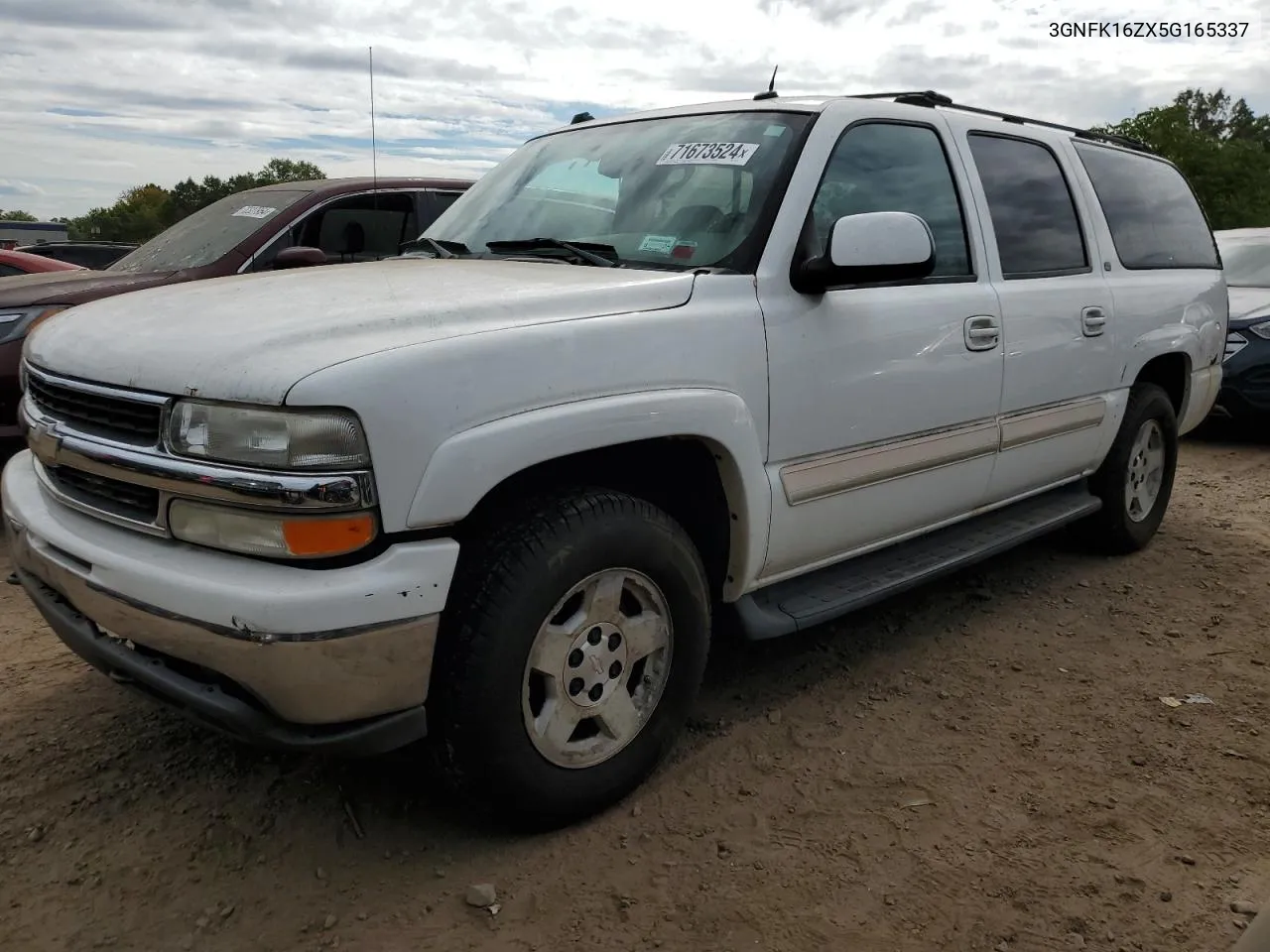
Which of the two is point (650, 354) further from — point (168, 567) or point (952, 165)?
point (952, 165)

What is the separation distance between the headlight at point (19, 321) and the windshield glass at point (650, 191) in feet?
8.70

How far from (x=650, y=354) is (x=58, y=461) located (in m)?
1.46

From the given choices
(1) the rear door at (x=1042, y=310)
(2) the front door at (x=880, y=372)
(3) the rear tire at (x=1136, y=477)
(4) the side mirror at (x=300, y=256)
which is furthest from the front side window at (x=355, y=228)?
(3) the rear tire at (x=1136, y=477)

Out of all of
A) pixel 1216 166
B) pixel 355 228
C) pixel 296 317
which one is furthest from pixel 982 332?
pixel 1216 166

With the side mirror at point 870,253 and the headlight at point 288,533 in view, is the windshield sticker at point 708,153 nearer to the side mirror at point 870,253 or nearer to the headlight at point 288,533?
the side mirror at point 870,253

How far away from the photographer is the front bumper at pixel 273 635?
6.64 feet

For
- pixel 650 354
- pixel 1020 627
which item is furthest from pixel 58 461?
pixel 1020 627

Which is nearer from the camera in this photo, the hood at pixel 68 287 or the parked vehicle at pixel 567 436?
the parked vehicle at pixel 567 436

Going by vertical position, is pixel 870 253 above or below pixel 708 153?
below

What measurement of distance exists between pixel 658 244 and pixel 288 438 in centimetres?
134

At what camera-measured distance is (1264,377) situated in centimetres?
766

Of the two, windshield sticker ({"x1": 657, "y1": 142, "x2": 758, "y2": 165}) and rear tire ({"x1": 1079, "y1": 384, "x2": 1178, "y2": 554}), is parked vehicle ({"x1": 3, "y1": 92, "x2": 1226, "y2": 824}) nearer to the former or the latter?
windshield sticker ({"x1": 657, "y1": 142, "x2": 758, "y2": 165})

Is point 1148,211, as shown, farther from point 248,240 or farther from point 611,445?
point 248,240

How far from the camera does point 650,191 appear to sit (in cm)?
315
